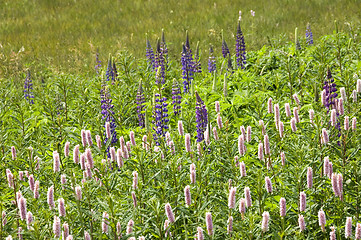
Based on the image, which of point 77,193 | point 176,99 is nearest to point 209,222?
point 77,193

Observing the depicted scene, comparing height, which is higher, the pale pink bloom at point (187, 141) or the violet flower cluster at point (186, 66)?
the pale pink bloom at point (187, 141)

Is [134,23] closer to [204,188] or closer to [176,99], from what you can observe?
[176,99]

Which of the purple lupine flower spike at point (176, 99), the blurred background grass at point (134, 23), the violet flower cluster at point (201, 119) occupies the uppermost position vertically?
the violet flower cluster at point (201, 119)

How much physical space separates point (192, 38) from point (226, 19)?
6.46ft

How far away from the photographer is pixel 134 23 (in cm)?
1552

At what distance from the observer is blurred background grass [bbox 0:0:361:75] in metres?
12.2

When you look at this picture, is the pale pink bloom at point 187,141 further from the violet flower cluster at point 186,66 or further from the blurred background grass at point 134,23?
the blurred background grass at point 134,23

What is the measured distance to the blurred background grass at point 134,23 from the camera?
12227 millimetres

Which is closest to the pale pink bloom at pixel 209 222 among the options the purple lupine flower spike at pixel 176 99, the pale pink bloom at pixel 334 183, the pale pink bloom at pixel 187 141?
the pale pink bloom at pixel 334 183

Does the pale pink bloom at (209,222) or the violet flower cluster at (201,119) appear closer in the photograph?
the pale pink bloom at (209,222)

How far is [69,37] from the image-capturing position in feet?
49.0

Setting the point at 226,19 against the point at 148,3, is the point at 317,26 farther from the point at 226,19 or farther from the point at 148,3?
the point at 148,3

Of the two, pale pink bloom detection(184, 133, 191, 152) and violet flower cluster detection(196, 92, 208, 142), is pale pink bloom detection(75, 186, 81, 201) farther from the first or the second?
violet flower cluster detection(196, 92, 208, 142)

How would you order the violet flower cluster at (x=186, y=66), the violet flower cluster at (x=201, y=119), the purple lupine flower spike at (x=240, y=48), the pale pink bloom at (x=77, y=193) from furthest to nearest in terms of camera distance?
1. the purple lupine flower spike at (x=240, y=48)
2. the violet flower cluster at (x=186, y=66)
3. the violet flower cluster at (x=201, y=119)
4. the pale pink bloom at (x=77, y=193)
